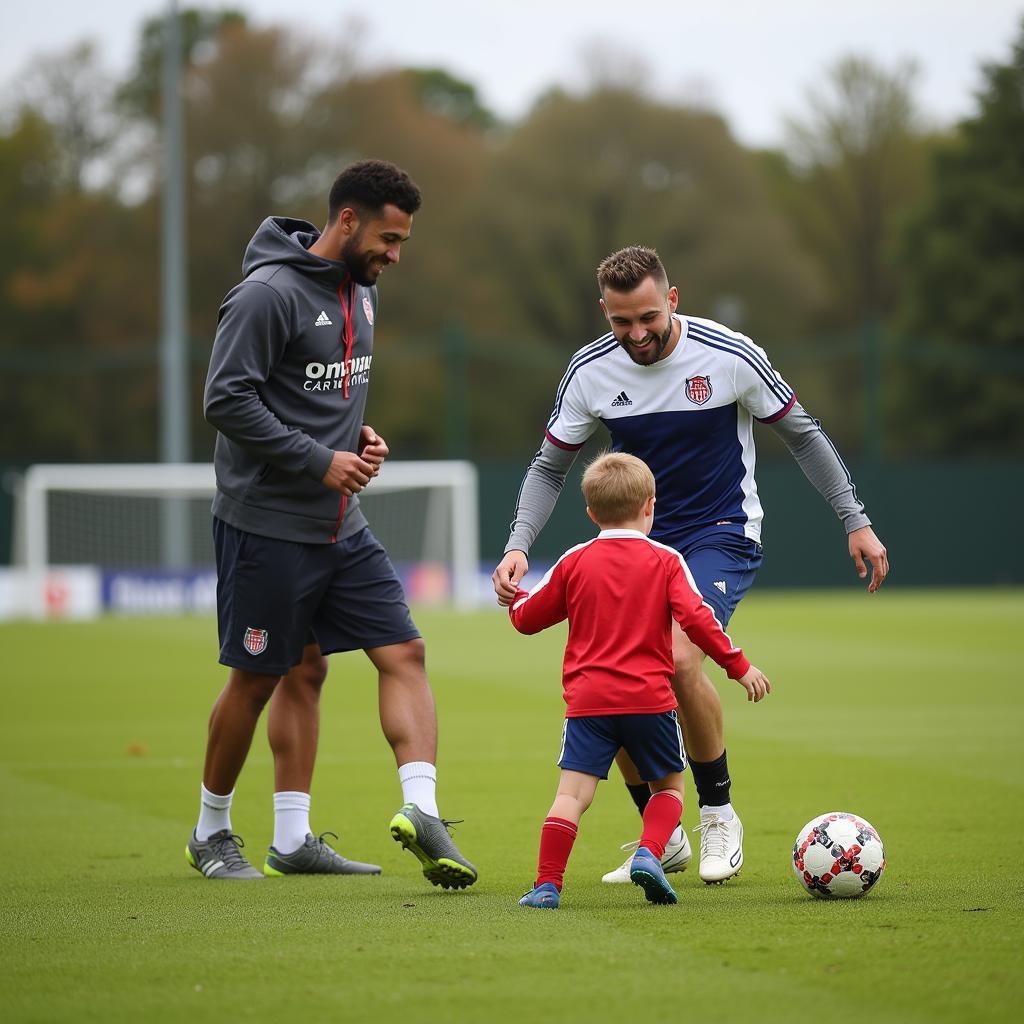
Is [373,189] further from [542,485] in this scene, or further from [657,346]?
[542,485]

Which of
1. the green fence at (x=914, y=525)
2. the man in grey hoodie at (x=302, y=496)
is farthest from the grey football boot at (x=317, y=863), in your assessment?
the green fence at (x=914, y=525)

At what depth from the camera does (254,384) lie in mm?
5531

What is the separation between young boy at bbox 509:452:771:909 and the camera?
5043 millimetres

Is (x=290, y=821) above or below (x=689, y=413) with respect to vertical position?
below

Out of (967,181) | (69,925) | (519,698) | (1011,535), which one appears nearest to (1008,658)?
(519,698)

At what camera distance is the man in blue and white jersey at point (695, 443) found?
5.64 m

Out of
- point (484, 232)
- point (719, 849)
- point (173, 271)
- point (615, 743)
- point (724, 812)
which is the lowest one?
point (719, 849)

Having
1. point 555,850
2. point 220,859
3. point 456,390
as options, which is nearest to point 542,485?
point 555,850

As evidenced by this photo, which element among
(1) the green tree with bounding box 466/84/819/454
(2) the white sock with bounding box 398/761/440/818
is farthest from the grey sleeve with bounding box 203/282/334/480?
(1) the green tree with bounding box 466/84/819/454

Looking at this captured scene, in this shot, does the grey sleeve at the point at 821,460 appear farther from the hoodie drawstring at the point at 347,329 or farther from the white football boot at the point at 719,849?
the hoodie drawstring at the point at 347,329

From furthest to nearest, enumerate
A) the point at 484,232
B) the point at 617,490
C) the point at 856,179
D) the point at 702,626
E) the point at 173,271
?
the point at 856,179
the point at 484,232
the point at 173,271
the point at 617,490
the point at 702,626

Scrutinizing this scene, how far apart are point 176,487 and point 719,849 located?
20.9 metres

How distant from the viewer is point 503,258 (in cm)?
4259

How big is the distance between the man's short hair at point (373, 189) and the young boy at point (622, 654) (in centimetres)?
113
